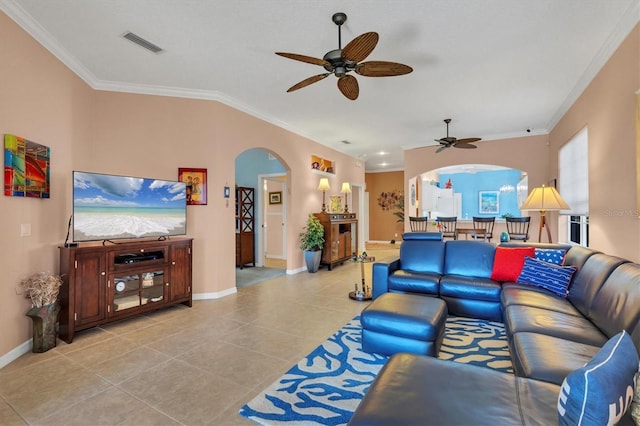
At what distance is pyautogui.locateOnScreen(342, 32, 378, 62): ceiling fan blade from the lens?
87.8 inches

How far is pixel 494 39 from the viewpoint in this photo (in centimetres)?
301

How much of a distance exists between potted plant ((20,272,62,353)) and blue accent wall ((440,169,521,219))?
34.1ft

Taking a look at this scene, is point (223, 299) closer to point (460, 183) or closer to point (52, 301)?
point (52, 301)

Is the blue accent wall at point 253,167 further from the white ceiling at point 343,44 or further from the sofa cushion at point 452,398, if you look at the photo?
the sofa cushion at point 452,398

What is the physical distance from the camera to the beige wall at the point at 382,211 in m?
11.5

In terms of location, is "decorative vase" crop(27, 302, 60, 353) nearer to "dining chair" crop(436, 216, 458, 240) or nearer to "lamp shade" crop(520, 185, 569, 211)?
"lamp shade" crop(520, 185, 569, 211)

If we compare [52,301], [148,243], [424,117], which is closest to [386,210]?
[424,117]

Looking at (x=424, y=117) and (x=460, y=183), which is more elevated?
(x=424, y=117)

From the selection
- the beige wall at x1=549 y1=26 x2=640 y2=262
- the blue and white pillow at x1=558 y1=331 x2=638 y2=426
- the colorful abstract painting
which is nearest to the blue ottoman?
the blue and white pillow at x1=558 y1=331 x2=638 y2=426

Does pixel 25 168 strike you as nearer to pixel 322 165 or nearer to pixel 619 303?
pixel 619 303

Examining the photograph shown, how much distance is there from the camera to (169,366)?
250 centimetres

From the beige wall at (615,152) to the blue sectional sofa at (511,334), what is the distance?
342mm

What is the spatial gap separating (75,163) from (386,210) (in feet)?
32.2

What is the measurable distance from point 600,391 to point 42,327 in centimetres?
388
